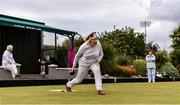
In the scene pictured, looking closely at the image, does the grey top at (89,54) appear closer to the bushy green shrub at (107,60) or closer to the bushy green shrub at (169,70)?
the bushy green shrub at (107,60)

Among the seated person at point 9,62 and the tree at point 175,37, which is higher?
the tree at point 175,37

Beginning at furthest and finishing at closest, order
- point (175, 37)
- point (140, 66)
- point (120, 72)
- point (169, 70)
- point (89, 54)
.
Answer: point (175, 37)
point (169, 70)
point (140, 66)
point (120, 72)
point (89, 54)

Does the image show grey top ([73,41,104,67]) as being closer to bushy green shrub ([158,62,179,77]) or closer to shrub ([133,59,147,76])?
shrub ([133,59,147,76])

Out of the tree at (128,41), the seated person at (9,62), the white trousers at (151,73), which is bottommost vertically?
the white trousers at (151,73)

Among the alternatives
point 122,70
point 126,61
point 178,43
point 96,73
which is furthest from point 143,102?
point 178,43

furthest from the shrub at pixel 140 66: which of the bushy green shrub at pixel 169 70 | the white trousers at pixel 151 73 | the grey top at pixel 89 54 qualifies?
the grey top at pixel 89 54

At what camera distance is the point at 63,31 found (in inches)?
1089

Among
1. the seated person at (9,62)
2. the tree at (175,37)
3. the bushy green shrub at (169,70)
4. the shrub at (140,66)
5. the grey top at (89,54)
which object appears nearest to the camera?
the grey top at (89,54)

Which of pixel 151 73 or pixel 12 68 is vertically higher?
pixel 12 68

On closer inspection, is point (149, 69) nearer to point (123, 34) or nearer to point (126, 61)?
point (126, 61)

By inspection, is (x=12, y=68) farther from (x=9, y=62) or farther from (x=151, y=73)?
(x=151, y=73)

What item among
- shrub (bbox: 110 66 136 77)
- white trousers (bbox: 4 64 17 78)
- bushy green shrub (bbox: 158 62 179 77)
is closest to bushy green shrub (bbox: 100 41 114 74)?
shrub (bbox: 110 66 136 77)

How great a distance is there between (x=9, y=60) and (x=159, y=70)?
18151 millimetres

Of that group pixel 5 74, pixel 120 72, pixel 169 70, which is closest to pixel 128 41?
pixel 169 70
